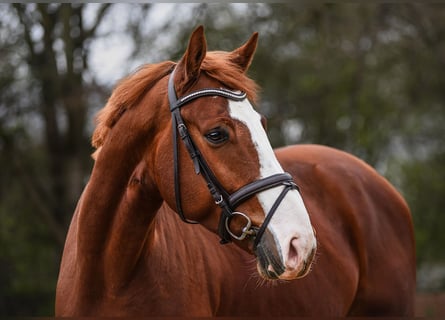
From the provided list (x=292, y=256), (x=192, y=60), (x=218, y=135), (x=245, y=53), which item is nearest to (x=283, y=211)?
(x=292, y=256)

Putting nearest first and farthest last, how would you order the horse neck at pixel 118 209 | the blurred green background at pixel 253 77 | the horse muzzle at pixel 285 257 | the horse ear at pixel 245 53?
the horse muzzle at pixel 285 257
the horse neck at pixel 118 209
the horse ear at pixel 245 53
the blurred green background at pixel 253 77

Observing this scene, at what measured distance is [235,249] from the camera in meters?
3.86

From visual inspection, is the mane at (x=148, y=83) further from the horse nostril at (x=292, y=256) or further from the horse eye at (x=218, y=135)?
the horse nostril at (x=292, y=256)

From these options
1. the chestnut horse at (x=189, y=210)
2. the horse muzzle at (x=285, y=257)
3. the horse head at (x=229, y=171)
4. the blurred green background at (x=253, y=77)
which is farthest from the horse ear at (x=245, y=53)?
the blurred green background at (x=253, y=77)

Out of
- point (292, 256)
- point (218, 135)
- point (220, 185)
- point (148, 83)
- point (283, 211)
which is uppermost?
point (148, 83)

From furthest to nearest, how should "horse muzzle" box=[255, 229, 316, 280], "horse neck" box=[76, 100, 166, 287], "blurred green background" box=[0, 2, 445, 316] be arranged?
"blurred green background" box=[0, 2, 445, 316], "horse neck" box=[76, 100, 166, 287], "horse muzzle" box=[255, 229, 316, 280]

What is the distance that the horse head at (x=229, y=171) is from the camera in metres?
2.76

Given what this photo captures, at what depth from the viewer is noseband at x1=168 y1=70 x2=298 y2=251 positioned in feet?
9.23

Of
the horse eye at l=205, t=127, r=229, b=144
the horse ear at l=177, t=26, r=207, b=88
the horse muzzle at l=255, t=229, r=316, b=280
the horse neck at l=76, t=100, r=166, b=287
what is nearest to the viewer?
the horse muzzle at l=255, t=229, r=316, b=280

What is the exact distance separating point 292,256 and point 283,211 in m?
0.20

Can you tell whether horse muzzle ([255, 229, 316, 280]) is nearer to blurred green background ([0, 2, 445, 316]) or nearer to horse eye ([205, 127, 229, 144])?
horse eye ([205, 127, 229, 144])

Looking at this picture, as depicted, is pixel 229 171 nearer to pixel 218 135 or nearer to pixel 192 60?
pixel 218 135

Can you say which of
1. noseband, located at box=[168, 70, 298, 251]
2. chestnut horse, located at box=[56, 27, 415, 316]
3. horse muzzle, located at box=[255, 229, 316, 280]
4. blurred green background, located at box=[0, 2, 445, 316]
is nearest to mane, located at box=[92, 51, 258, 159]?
chestnut horse, located at box=[56, 27, 415, 316]

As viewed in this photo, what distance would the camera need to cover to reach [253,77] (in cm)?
1104
